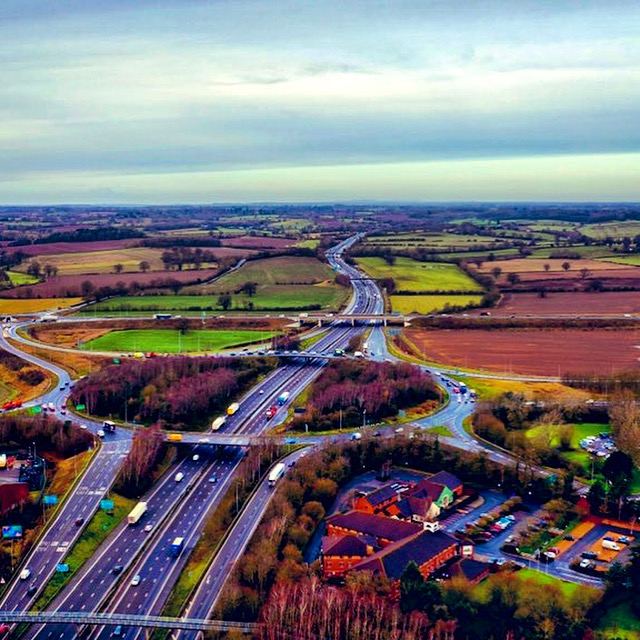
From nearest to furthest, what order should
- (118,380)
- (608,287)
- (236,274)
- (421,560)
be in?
(421,560) < (118,380) < (608,287) < (236,274)

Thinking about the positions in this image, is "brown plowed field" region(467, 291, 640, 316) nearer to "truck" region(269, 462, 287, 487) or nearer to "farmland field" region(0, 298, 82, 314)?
"truck" region(269, 462, 287, 487)

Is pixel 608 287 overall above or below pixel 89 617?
→ above

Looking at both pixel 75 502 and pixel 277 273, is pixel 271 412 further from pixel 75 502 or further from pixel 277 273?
pixel 277 273

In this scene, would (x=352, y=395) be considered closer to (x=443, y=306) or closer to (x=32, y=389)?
(x=32, y=389)

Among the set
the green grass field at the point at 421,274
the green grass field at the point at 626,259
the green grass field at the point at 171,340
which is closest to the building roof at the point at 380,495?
the green grass field at the point at 171,340

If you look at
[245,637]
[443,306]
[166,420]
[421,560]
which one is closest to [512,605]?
[421,560]

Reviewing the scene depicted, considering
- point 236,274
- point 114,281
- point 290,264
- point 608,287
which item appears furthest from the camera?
point 290,264

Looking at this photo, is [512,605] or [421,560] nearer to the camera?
[512,605]
